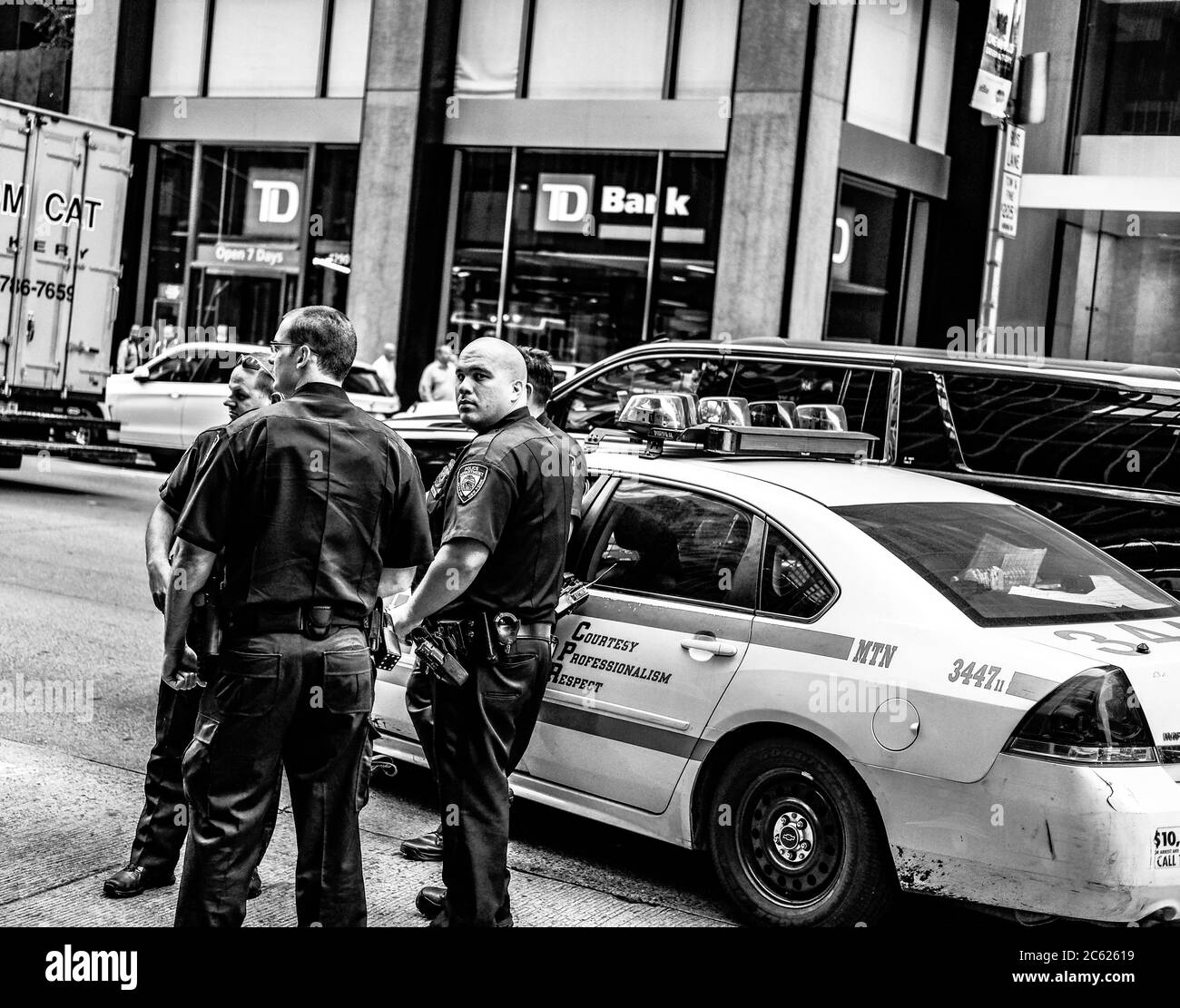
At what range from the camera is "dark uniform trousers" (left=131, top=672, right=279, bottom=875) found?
15.6 feet

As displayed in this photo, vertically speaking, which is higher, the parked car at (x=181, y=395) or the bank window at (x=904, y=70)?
the bank window at (x=904, y=70)

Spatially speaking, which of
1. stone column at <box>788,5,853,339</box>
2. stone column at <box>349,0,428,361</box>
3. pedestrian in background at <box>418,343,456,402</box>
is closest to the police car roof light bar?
stone column at <box>788,5,853,339</box>

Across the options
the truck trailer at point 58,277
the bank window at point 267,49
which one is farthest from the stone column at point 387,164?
the truck trailer at point 58,277

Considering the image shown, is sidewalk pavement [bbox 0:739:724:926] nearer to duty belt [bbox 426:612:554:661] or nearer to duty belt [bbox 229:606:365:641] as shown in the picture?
duty belt [bbox 426:612:554:661]

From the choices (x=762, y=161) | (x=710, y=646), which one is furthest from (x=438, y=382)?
(x=710, y=646)

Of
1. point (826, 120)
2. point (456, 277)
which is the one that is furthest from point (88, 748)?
point (456, 277)

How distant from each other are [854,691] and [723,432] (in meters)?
1.41

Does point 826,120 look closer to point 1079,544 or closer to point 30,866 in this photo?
point 1079,544

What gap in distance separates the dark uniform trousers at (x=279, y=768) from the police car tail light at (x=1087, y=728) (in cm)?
190

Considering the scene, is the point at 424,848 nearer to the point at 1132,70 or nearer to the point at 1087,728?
the point at 1087,728

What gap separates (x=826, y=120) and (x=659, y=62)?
272 cm

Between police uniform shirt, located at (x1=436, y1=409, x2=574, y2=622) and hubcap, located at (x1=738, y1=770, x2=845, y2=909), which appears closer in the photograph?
police uniform shirt, located at (x1=436, y1=409, x2=574, y2=622)

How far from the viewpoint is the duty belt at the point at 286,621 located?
3.80 metres

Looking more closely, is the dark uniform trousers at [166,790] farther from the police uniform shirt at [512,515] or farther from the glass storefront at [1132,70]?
the glass storefront at [1132,70]
